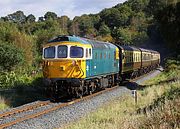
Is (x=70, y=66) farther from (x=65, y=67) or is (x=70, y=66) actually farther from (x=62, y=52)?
(x=62, y=52)

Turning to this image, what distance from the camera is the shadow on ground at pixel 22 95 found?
18691mm

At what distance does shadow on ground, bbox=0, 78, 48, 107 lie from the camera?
18.7 meters

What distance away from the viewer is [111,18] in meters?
154

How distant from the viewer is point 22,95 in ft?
66.8

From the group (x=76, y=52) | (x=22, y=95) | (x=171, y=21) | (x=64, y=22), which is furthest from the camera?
(x=64, y=22)

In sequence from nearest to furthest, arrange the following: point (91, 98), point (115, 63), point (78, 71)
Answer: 1. point (78, 71)
2. point (91, 98)
3. point (115, 63)

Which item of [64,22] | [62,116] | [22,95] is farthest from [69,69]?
[64,22]

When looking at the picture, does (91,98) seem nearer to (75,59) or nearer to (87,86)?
(87,86)

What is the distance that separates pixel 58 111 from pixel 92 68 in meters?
5.37

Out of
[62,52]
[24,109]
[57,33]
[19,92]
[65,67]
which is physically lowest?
[24,109]

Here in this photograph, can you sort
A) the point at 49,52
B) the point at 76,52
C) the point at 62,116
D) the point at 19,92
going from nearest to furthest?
the point at 62,116 < the point at 76,52 < the point at 49,52 < the point at 19,92

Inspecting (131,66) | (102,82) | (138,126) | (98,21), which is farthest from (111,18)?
(138,126)

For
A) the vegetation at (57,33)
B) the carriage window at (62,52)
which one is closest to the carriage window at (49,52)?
the carriage window at (62,52)

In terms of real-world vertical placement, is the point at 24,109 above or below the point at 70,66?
below
